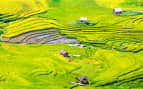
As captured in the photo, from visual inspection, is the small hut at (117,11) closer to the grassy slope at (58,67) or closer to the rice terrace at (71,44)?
the rice terrace at (71,44)

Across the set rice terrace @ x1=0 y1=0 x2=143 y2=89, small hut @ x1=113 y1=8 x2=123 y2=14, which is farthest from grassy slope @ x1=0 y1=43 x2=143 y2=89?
small hut @ x1=113 y1=8 x2=123 y2=14

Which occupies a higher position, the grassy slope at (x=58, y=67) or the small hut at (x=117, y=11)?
the small hut at (x=117, y=11)

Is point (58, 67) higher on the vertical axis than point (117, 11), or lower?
lower

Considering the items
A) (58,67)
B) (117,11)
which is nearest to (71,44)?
(58,67)

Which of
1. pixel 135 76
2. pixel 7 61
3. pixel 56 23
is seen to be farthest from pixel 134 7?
pixel 7 61

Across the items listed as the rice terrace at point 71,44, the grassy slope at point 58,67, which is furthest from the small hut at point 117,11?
the grassy slope at point 58,67

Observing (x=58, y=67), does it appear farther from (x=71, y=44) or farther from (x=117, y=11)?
(x=117, y=11)

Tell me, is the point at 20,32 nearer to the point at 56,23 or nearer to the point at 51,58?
the point at 56,23

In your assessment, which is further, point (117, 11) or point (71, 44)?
point (117, 11)

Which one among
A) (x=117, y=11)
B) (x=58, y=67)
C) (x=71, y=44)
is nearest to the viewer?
(x=58, y=67)
